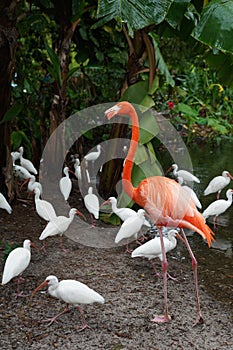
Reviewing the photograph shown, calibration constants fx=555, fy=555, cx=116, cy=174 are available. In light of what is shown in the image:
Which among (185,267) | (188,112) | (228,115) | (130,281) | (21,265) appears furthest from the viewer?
(228,115)

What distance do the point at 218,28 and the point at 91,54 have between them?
12.7ft

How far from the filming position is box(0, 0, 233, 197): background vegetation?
453 centimetres

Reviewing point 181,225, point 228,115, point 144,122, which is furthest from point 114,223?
point 228,115

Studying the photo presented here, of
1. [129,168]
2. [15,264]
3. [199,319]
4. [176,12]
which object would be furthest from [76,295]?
[176,12]

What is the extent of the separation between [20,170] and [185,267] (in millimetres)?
2716

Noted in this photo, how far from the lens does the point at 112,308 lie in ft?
14.8

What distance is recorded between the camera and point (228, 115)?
1299 centimetres

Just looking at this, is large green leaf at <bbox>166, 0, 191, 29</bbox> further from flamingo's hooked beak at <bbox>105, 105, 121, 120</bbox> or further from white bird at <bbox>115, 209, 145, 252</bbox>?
white bird at <bbox>115, 209, 145, 252</bbox>

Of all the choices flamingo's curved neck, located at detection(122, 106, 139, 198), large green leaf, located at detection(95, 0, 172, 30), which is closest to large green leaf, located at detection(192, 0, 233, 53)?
large green leaf, located at detection(95, 0, 172, 30)

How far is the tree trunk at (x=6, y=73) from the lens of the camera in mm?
6016

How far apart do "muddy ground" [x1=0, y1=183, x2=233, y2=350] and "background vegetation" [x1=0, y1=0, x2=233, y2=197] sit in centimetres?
162

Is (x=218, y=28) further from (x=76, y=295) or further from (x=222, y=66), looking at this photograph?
(x=76, y=295)

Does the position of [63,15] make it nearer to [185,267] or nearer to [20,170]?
[20,170]

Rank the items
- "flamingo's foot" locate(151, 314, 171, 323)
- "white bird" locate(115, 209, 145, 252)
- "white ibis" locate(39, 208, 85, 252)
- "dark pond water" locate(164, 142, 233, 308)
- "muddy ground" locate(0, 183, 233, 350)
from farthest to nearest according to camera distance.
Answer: "white bird" locate(115, 209, 145, 252) → "white ibis" locate(39, 208, 85, 252) → "dark pond water" locate(164, 142, 233, 308) → "flamingo's foot" locate(151, 314, 171, 323) → "muddy ground" locate(0, 183, 233, 350)
